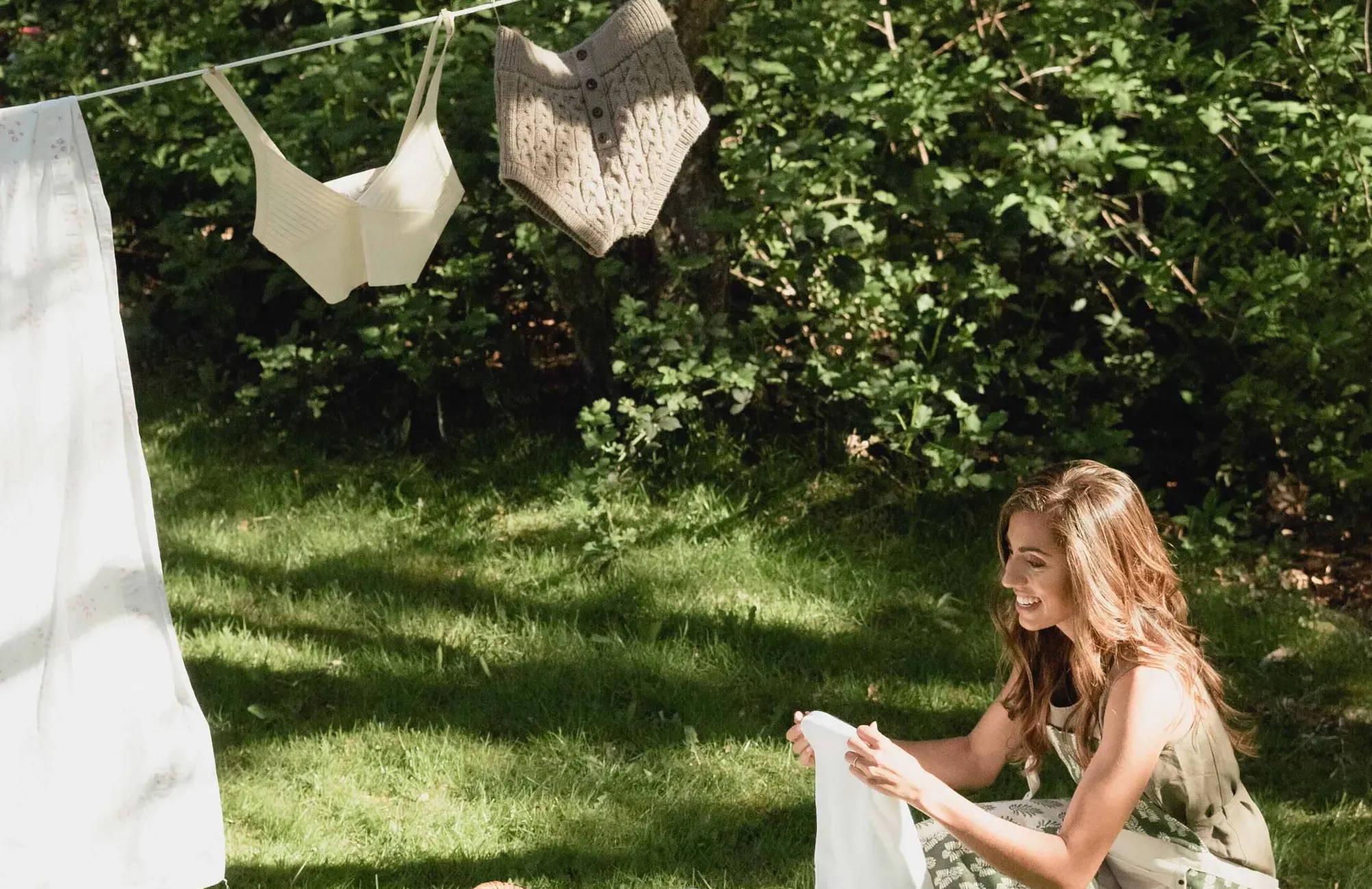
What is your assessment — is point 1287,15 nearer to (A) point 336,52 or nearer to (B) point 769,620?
(B) point 769,620

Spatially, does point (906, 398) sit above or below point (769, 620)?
above

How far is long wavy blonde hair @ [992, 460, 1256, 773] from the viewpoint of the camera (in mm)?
2463

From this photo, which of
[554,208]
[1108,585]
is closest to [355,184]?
[554,208]

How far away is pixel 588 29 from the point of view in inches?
193

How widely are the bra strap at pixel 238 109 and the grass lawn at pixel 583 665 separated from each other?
5.42 feet

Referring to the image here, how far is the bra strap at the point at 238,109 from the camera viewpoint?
2.81m

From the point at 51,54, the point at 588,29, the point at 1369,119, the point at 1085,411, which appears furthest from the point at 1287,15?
the point at 51,54

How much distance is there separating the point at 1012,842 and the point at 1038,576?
45 cm

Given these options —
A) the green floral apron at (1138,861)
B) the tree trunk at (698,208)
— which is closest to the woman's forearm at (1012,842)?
the green floral apron at (1138,861)

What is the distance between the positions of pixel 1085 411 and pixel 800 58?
163cm

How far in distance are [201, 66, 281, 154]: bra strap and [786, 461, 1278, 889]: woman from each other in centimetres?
158

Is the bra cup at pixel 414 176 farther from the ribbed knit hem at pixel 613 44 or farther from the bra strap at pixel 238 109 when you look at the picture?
the ribbed knit hem at pixel 613 44

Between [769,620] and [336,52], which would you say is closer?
[769,620]

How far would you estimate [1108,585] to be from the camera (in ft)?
8.14
